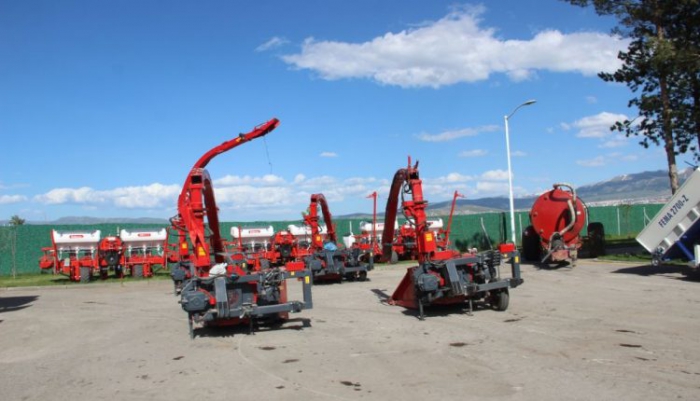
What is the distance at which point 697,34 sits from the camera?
2328 centimetres

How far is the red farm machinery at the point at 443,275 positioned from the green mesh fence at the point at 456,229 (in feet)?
19.4

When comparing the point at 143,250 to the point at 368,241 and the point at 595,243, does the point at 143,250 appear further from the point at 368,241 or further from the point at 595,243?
the point at 595,243

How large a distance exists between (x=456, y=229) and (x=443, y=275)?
27979mm

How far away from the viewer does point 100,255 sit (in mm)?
25375

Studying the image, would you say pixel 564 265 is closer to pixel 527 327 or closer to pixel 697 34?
pixel 697 34

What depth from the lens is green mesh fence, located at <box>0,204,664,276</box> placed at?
2945 cm

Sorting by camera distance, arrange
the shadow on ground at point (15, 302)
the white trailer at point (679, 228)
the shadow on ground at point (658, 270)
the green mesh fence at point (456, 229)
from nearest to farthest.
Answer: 1. the white trailer at point (679, 228)
2. the shadow on ground at point (15, 302)
3. the shadow on ground at point (658, 270)
4. the green mesh fence at point (456, 229)

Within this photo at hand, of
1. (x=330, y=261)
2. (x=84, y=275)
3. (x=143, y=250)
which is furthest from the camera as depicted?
(x=143, y=250)

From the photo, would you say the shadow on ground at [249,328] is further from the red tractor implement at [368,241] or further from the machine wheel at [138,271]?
the machine wheel at [138,271]

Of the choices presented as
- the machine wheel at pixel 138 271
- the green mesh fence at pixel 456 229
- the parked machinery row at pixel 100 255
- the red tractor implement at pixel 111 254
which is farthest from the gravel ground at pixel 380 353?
the machine wheel at pixel 138 271

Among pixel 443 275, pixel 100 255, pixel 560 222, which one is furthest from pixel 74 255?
pixel 560 222

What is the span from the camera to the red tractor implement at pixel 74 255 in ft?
81.1

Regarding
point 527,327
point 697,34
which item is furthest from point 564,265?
point 527,327

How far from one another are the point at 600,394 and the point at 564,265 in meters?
16.8
